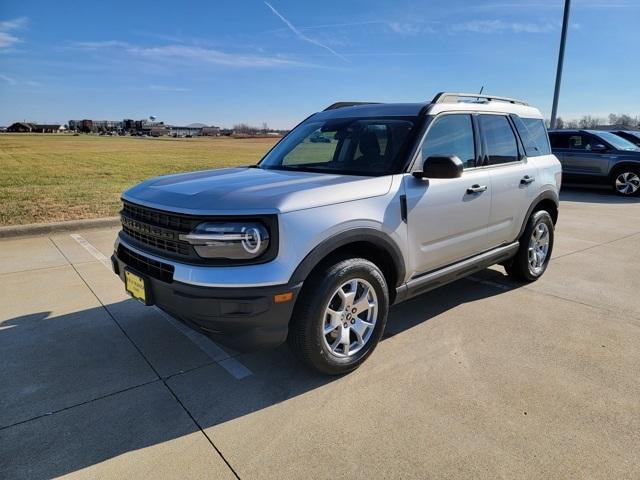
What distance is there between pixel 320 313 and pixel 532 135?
3463 mm

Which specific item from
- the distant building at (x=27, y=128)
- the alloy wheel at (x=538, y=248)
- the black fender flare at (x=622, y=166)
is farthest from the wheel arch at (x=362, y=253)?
the distant building at (x=27, y=128)

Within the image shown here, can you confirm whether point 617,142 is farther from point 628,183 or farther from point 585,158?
point 628,183

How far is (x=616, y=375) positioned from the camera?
321 centimetres

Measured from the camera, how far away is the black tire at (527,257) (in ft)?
16.0

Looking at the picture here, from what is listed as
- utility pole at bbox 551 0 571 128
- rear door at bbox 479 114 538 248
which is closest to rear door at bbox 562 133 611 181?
utility pole at bbox 551 0 571 128

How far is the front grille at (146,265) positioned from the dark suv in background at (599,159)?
13.3 m

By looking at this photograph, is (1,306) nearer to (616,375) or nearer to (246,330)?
(246,330)

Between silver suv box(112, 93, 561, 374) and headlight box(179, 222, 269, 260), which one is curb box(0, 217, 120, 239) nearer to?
silver suv box(112, 93, 561, 374)

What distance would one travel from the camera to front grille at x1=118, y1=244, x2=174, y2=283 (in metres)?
2.89

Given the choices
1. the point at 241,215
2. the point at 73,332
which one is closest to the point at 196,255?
the point at 241,215

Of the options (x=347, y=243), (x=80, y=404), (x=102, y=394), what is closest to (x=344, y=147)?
(x=347, y=243)

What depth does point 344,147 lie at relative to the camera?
404 cm

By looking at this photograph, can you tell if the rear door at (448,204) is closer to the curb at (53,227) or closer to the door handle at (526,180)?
the door handle at (526,180)

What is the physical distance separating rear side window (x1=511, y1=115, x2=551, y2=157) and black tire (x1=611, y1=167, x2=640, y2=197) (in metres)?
9.04
